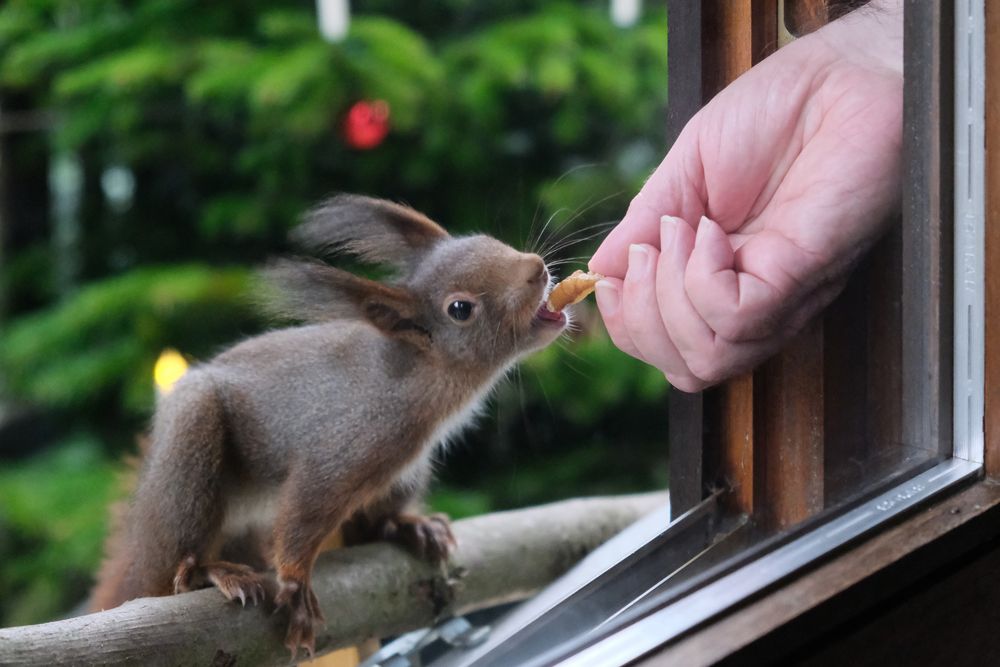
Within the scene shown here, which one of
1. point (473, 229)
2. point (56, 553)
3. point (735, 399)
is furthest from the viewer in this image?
point (56, 553)

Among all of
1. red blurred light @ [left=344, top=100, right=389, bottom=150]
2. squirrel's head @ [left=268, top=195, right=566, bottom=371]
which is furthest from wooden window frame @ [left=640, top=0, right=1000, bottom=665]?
red blurred light @ [left=344, top=100, right=389, bottom=150]

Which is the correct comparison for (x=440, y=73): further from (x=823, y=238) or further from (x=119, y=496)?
(x=823, y=238)

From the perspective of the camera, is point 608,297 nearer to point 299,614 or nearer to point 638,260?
point 638,260

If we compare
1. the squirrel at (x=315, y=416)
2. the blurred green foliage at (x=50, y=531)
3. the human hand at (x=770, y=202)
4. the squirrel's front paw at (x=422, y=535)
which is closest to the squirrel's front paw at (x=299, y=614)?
the squirrel at (x=315, y=416)

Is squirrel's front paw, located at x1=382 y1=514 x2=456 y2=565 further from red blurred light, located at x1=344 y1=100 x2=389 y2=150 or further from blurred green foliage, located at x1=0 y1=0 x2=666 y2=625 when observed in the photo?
red blurred light, located at x1=344 y1=100 x2=389 y2=150

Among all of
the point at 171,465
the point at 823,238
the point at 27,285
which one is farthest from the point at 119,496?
the point at 27,285
